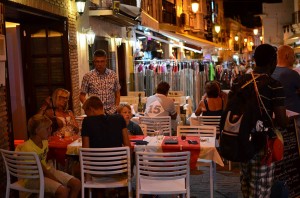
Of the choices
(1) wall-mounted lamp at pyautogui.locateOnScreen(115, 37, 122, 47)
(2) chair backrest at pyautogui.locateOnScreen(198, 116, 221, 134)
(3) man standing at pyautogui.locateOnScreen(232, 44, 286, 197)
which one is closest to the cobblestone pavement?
(2) chair backrest at pyautogui.locateOnScreen(198, 116, 221, 134)

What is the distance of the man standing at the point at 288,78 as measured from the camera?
267 inches

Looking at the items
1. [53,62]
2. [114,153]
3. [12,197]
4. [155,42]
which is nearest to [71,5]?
[53,62]

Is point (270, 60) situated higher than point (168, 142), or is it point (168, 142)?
point (270, 60)

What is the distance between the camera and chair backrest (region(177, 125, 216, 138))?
787 cm

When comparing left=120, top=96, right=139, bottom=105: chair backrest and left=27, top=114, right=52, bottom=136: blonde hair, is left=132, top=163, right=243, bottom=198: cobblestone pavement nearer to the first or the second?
left=27, top=114, right=52, bottom=136: blonde hair

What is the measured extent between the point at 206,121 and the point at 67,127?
3160 millimetres

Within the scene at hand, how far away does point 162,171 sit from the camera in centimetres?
586

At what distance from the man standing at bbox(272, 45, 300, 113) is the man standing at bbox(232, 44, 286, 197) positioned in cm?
179

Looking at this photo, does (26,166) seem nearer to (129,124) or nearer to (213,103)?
(129,124)

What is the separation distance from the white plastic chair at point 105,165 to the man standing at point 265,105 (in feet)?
5.10

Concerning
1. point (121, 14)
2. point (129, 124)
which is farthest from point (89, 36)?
point (129, 124)

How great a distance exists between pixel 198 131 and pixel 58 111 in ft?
7.77

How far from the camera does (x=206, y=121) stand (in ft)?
31.4

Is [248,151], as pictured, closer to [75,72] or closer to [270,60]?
[270,60]
